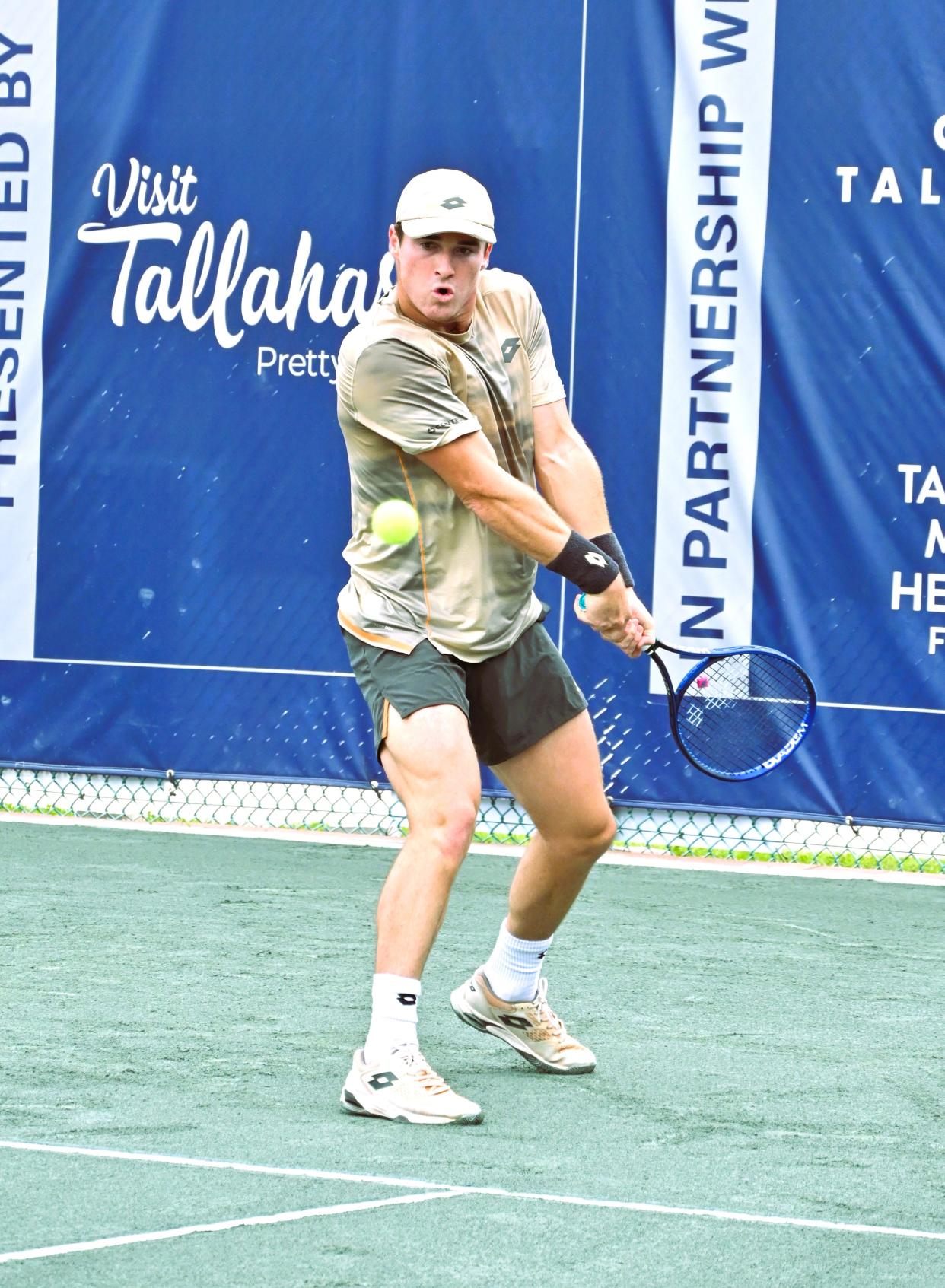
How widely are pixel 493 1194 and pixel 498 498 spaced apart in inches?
47.1

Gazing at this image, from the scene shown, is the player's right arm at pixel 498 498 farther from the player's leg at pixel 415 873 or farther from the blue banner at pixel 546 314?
the blue banner at pixel 546 314

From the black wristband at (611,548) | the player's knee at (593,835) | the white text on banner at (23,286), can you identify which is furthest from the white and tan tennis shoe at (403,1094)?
the white text on banner at (23,286)

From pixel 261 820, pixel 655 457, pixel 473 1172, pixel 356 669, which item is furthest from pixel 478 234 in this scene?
pixel 261 820

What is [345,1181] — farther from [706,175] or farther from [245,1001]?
[706,175]

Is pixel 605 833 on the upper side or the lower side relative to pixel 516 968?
upper

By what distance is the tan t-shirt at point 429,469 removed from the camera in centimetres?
350

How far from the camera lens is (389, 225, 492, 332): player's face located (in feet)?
11.5

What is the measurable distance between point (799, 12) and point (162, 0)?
7.02 ft

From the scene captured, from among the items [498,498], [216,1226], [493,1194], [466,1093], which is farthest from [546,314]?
[216,1226]

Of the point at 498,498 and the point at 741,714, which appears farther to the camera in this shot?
the point at 741,714

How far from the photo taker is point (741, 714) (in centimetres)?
460

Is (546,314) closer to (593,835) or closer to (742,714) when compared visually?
(742,714)

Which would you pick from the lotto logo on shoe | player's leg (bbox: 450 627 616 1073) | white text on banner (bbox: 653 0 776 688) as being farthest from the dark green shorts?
white text on banner (bbox: 653 0 776 688)

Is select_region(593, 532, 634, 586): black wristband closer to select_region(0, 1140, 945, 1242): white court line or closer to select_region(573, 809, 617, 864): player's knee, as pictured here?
select_region(573, 809, 617, 864): player's knee
